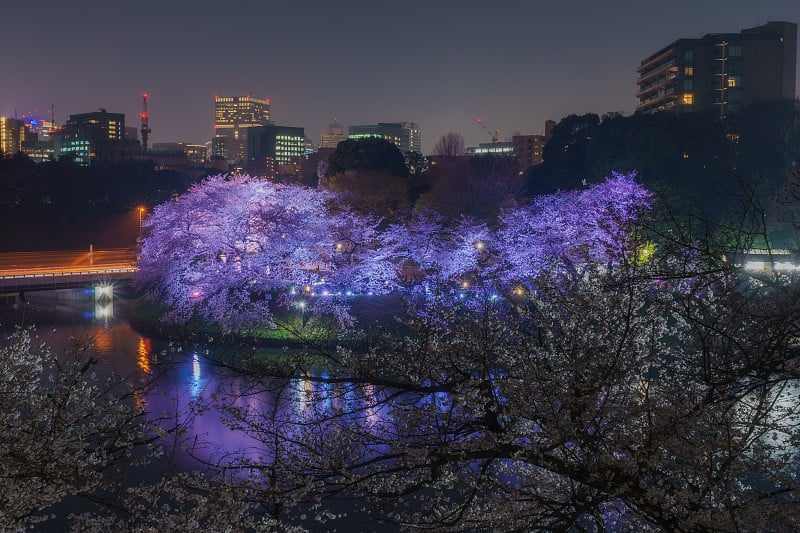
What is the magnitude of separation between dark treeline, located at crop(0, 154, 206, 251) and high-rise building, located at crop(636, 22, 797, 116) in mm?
42703

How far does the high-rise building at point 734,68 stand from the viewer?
51.8m

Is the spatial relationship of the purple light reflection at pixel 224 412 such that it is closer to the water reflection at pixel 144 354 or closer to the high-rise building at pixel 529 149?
the water reflection at pixel 144 354

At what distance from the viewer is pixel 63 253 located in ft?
142

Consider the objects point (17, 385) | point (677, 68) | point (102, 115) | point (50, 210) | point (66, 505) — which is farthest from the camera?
point (102, 115)

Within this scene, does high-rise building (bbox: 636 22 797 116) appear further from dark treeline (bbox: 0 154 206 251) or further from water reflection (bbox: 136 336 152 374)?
water reflection (bbox: 136 336 152 374)

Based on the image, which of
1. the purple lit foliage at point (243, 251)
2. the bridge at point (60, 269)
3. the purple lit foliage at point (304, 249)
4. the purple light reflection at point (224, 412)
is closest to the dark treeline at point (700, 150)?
the purple lit foliage at point (304, 249)

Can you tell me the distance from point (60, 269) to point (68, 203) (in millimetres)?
17003

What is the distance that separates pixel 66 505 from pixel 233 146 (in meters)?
170

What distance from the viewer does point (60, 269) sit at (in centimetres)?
3309

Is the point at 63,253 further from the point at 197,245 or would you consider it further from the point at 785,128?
the point at 785,128

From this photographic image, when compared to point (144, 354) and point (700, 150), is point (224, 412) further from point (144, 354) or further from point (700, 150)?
point (700, 150)

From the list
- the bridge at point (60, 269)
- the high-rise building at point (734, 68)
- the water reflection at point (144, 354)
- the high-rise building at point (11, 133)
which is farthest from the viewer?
the high-rise building at point (11, 133)

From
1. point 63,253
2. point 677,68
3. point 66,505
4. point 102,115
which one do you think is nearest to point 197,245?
point 66,505

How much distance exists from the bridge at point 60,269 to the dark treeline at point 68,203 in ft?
9.65
